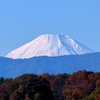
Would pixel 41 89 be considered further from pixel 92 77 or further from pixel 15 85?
pixel 92 77

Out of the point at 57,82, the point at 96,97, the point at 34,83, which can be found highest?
the point at 57,82

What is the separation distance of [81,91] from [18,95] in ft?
24.3

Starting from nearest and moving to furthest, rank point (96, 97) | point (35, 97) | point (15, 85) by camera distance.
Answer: point (96, 97), point (35, 97), point (15, 85)

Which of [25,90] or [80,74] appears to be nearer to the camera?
[25,90]

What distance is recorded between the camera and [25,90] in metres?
50.7

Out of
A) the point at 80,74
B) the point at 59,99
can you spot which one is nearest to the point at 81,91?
the point at 59,99

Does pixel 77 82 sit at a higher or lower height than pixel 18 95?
higher

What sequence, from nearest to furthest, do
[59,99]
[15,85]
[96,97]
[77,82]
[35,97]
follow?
[96,97]
[35,97]
[15,85]
[59,99]
[77,82]

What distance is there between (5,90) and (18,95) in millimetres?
4348

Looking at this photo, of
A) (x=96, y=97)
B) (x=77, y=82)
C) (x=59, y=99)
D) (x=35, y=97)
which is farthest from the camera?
(x=77, y=82)

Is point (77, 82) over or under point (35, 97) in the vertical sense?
over

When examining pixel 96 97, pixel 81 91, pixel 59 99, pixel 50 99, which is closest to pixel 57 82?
pixel 59 99

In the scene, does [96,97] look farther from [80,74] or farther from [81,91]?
[80,74]

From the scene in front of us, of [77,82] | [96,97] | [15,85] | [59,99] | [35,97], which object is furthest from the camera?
[77,82]
